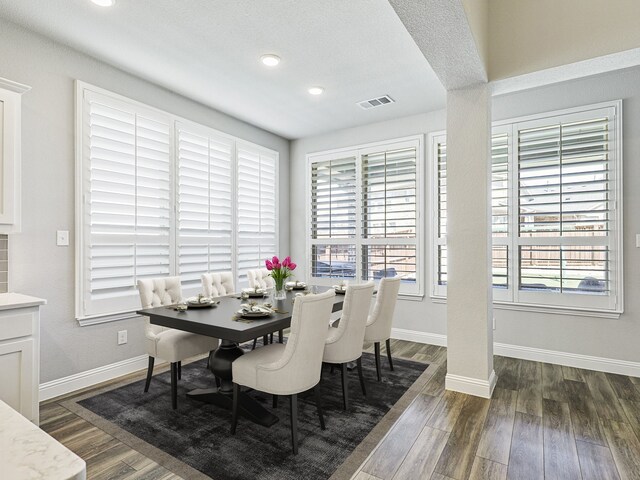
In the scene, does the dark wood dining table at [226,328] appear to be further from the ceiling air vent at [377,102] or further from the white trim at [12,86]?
the ceiling air vent at [377,102]

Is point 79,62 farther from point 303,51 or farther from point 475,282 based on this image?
point 475,282

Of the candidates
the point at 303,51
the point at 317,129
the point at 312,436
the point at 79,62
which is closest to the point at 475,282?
the point at 312,436

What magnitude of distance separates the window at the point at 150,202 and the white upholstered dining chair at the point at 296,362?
182cm

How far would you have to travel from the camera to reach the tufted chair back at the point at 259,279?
4.27 meters

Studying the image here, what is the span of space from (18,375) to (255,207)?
323 cm

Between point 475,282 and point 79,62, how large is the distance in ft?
12.8

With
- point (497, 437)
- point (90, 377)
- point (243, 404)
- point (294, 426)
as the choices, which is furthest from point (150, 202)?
point (497, 437)

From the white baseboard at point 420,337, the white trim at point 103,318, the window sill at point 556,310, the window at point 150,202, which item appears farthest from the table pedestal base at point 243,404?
the window sill at point 556,310

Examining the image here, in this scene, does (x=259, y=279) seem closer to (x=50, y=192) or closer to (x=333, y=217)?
(x=333, y=217)

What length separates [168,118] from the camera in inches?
153

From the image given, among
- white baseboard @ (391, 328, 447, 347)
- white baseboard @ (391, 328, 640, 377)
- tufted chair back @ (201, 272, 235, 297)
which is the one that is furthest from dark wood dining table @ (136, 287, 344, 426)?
white baseboard @ (391, 328, 640, 377)

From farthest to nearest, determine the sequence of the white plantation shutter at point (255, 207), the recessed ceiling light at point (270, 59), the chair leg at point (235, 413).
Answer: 1. the white plantation shutter at point (255, 207)
2. the recessed ceiling light at point (270, 59)
3. the chair leg at point (235, 413)

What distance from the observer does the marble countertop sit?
49cm

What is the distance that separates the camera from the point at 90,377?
321 cm
